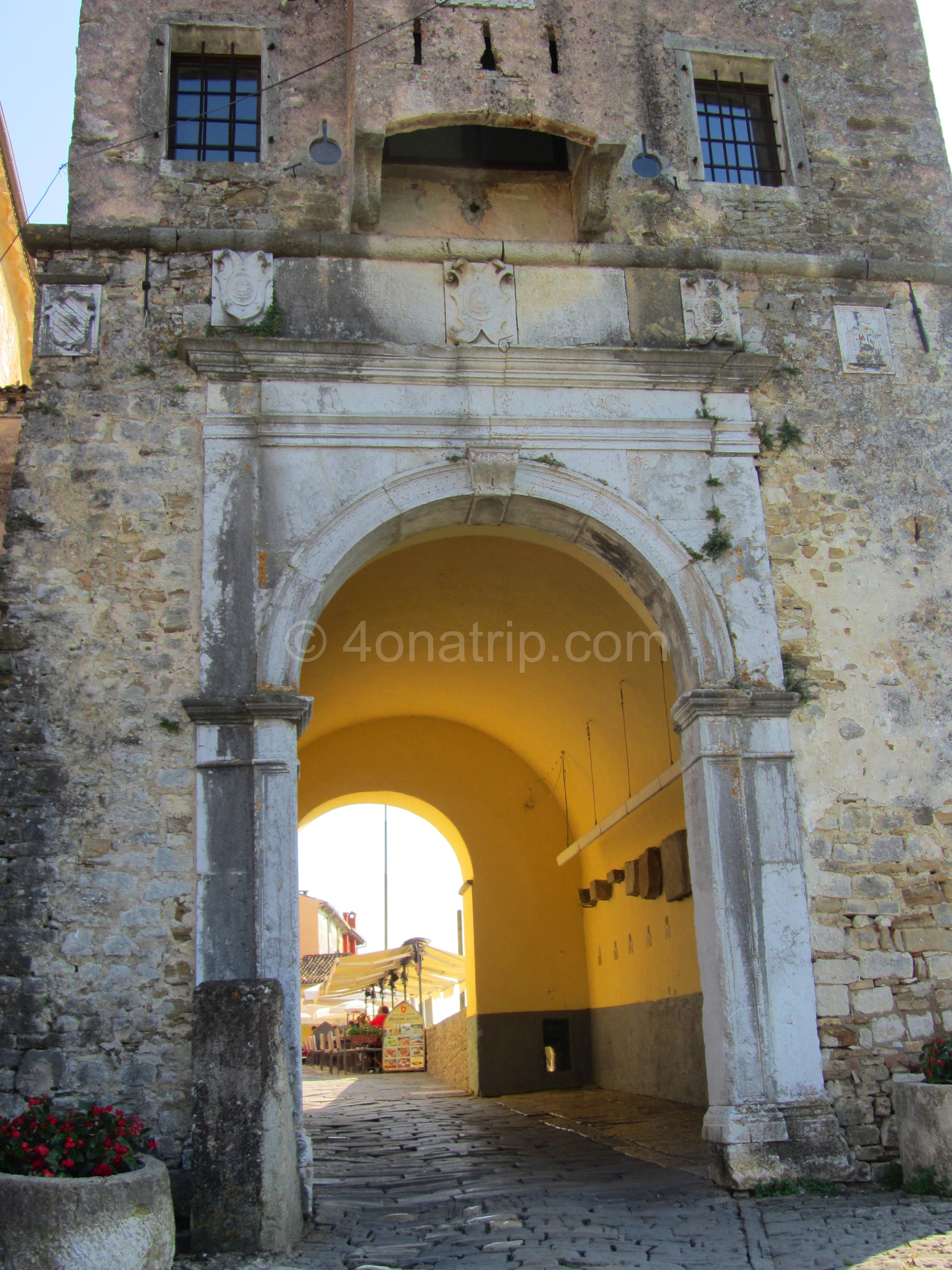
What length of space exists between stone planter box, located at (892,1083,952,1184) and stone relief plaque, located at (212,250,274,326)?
5.61 meters

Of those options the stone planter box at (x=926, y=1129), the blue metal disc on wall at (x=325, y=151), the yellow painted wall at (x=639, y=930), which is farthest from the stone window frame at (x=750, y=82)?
the stone planter box at (x=926, y=1129)

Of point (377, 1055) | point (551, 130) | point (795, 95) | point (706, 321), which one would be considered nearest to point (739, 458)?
point (706, 321)

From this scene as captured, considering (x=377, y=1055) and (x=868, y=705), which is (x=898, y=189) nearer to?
(x=868, y=705)

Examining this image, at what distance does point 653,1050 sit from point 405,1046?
29.5 feet

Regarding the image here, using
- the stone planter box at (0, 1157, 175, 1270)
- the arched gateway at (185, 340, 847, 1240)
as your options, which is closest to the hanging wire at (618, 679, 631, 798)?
the arched gateway at (185, 340, 847, 1240)

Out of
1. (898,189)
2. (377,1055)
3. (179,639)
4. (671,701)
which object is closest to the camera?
(179,639)

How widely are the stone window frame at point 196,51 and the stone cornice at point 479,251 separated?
0.58 m

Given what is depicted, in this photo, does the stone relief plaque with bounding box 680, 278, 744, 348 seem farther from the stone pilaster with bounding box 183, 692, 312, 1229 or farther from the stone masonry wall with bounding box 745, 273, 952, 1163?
the stone pilaster with bounding box 183, 692, 312, 1229

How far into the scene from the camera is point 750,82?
26.0ft

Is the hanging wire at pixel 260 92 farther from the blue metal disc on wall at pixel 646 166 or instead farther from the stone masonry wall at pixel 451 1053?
the stone masonry wall at pixel 451 1053

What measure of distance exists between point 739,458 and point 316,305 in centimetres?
278

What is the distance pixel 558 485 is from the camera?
6578 millimetres

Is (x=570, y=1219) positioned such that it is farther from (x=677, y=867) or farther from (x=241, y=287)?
(x=241, y=287)

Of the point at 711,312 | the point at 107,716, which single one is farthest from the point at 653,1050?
the point at 711,312
